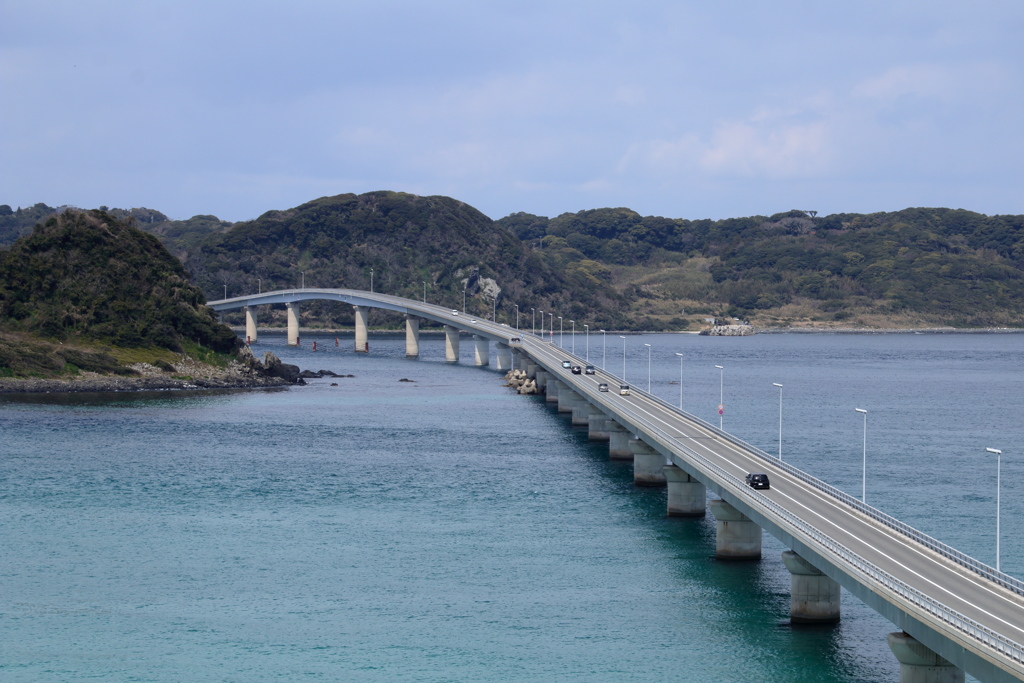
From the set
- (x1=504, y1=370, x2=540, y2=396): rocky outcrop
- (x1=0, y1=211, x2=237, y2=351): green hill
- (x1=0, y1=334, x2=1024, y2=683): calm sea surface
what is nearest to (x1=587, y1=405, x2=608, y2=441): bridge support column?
(x1=0, y1=334, x2=1024, y2=683): calm sea surface

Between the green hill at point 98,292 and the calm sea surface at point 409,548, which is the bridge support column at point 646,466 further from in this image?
the green hill at point 98,292

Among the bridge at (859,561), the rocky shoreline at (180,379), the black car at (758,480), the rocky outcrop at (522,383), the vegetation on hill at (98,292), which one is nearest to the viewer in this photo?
the bridge at (859,561)

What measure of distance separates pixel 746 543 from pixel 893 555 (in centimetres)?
1401

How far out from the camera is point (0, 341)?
136 metres

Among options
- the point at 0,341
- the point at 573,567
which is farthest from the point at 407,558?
the point at 0,341

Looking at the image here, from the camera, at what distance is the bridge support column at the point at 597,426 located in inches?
3969

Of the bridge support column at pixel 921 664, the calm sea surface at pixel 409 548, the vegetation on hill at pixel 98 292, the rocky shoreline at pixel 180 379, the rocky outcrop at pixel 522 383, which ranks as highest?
the vegetation on hill at pixel 98 292

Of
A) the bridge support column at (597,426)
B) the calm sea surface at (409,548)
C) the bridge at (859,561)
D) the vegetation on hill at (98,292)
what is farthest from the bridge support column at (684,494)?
the vegetation on hill at (98,292)

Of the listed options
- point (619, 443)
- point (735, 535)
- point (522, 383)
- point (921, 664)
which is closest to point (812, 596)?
point (921, 664)

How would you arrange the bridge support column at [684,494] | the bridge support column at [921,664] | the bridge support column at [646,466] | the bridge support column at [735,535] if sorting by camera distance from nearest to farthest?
the bridge support column at [921,664]
the bridge support column at [735,535]
the bridge support column at [684,494]
the bridge support column at [646,466]

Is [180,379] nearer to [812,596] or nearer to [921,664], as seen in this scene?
[812,596]

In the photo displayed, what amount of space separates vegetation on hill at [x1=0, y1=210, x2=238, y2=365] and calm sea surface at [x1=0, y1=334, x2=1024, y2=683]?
3076 cm

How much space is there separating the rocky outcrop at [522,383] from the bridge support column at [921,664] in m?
111

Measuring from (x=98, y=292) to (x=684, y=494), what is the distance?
4392 inches
